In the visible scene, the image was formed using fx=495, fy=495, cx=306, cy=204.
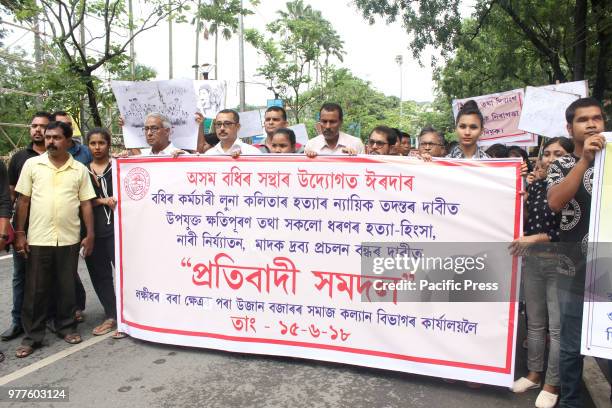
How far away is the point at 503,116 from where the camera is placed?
655 cm

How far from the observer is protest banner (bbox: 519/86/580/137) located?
15.3 ft

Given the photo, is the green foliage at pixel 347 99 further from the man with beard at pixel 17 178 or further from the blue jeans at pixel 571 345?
the blue jeans at pixel 571 345

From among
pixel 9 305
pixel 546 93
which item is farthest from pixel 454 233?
pixel 9 305

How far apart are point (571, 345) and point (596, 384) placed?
2.89ft

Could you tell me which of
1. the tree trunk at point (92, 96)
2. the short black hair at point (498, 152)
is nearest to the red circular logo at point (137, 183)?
the short black hair at point (498, 152)

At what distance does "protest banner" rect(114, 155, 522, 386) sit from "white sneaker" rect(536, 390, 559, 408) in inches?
7.0

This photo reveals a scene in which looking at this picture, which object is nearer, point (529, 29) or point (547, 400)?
point (547, 400)

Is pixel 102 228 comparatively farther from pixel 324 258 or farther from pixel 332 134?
pixel 332 134

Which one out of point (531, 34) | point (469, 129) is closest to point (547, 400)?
point (469, 129)

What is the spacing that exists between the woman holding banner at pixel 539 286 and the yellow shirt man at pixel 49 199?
128 inches

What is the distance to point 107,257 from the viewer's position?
4301mm

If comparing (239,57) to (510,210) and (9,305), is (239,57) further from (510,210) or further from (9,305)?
(510,210)

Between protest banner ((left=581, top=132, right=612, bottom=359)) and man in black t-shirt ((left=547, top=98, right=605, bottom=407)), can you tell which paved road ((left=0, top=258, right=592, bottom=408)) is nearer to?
man in black t-shirt ((left=547, top=98, right=605, bottom=407))

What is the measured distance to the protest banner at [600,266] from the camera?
7.93ft
